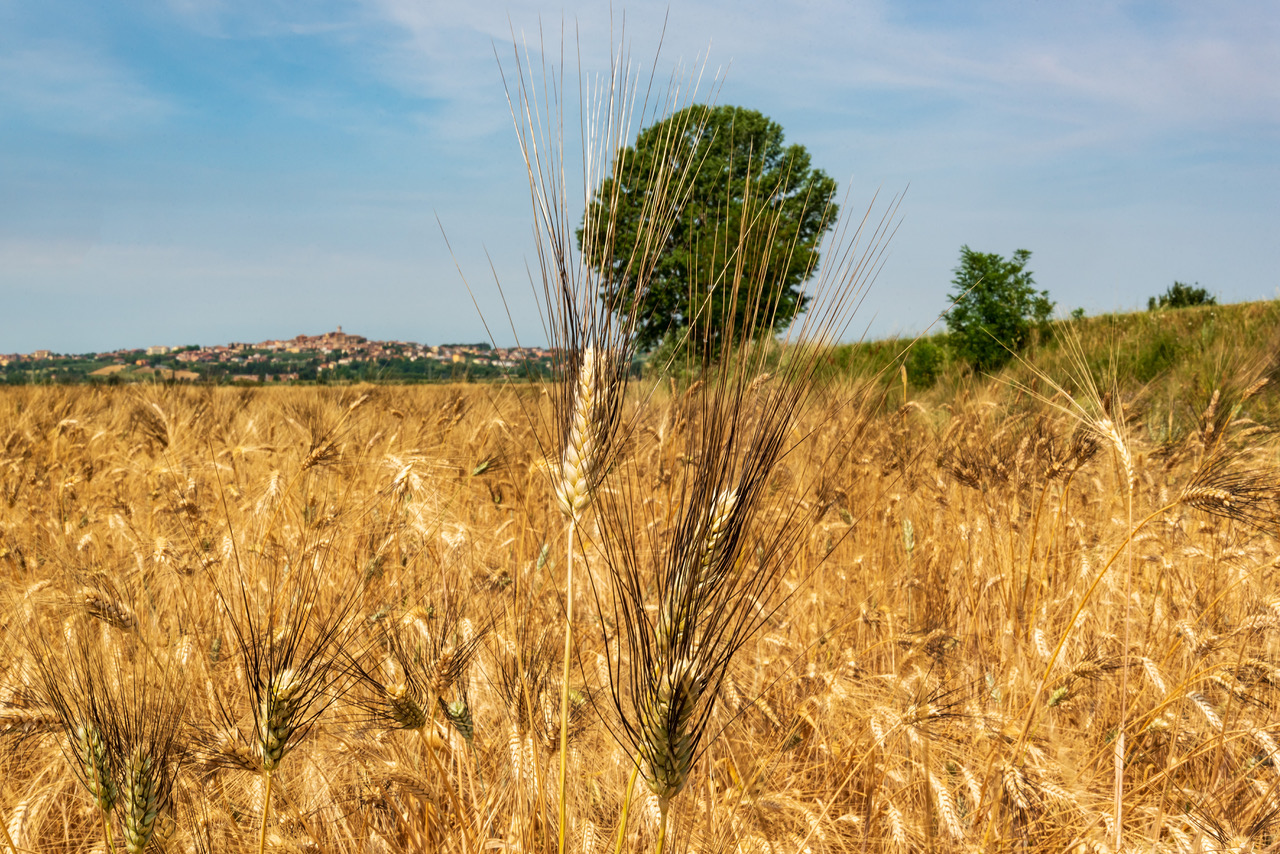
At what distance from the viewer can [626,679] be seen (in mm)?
2398

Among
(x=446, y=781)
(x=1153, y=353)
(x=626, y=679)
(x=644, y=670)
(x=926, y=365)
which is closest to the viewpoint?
(x=644, y=670)

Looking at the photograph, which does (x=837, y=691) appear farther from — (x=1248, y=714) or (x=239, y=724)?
(x=239, y=724)

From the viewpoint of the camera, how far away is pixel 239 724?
5.84 feet

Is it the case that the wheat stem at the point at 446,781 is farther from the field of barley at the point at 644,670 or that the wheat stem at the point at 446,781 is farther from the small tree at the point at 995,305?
the small tree at the point at 995,305

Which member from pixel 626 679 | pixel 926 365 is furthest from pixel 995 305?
pixel 626 679

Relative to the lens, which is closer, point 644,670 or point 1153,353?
point 644,670

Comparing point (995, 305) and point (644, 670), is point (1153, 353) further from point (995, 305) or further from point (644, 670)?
point (644, 670)

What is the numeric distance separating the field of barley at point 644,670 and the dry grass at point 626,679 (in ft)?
0.05

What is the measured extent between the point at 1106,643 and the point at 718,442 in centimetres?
235

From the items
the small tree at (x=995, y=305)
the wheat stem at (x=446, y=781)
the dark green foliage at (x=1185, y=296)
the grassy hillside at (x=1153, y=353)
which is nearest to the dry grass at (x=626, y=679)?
the wheat stem at (x=446, y=781)

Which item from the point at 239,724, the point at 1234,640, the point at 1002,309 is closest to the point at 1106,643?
the point at 1234,640

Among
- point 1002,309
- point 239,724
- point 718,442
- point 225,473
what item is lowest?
point 239,724

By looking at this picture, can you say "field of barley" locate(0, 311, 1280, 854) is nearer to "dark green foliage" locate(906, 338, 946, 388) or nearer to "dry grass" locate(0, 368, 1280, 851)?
"dry grass" locate(0, 368, 1280, 851)

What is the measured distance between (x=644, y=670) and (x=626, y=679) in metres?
1.45
